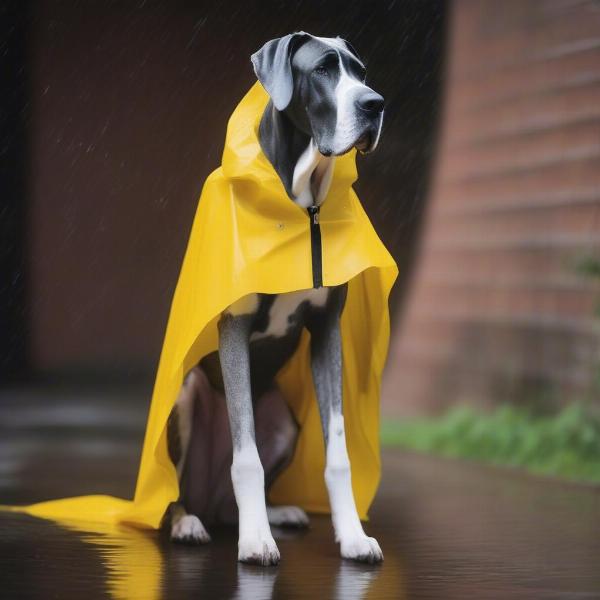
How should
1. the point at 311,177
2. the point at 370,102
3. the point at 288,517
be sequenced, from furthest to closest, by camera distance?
1. the point at 288,517
2. the point at 311,177
3. the point at 370,102

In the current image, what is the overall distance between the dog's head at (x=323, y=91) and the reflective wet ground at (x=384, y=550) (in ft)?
3.46

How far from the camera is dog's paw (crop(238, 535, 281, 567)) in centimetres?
296

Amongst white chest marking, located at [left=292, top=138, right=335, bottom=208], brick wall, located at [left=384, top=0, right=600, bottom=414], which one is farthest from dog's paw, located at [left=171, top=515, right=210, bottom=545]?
brick wall, located at [left=384, top=0, right=600, bottom=414]

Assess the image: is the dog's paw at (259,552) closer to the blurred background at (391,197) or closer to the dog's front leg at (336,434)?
the dog's front leg at (336,434)

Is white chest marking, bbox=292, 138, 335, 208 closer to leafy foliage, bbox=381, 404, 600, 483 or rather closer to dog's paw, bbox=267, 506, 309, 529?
dog's paw, bbox=267, 506, 309, 529

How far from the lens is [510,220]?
629 cm

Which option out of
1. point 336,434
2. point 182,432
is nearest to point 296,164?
point 336,434

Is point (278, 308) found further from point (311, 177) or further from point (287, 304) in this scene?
point (311, 177)

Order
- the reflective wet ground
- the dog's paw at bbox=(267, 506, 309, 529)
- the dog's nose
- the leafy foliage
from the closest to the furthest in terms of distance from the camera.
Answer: the reflective wet ground → the dog's nose → the dog's paw at bbox=(267, 506, 309, 529) → the leafy foliage

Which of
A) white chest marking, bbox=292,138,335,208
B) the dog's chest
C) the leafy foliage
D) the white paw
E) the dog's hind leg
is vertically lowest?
the leafy foliage

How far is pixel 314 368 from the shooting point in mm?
3217

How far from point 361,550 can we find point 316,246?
0.79m

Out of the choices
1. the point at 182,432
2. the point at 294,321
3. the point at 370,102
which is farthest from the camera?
the point at 182,432

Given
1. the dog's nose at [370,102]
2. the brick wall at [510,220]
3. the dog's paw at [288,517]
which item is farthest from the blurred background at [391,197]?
the dog's nose at [370,102]
